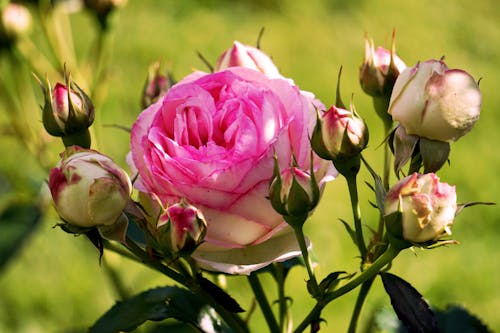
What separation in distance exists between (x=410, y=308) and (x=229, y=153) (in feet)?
0.45

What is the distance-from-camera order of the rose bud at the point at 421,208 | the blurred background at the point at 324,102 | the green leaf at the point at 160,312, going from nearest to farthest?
the rose bud at the point at 421,208 → the green leaf at the point at 160,312 → the blurred background at the point at 324,102

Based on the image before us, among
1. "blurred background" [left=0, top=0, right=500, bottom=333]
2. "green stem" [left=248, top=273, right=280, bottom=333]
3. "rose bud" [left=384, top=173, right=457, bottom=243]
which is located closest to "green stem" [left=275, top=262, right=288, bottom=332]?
"green stem" [left=248, top=273, right=280, bottom=333]

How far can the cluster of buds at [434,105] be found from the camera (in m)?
0.46

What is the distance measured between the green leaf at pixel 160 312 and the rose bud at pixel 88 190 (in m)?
0.11

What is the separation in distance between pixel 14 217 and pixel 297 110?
62 centimetres

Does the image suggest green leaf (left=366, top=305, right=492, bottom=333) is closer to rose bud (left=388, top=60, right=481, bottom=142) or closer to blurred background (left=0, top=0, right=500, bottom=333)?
rose bud (left=388, top=60, right=481, bottom=142)

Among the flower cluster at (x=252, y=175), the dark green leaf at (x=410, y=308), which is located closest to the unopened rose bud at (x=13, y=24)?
the flower cluster at (x=252, y=175)

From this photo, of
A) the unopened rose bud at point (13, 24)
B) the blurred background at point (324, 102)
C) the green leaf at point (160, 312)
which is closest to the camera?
the green leaf at point (160, 312)

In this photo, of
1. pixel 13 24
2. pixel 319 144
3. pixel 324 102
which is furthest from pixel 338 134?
pixel 324 102

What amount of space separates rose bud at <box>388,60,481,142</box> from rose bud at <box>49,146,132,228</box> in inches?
6.6

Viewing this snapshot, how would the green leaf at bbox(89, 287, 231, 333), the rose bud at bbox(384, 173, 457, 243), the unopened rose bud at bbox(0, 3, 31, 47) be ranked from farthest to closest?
1. the unopened rose bud at bbox(0, 3, 31, 47)
2. the green leaf at bbox(89, 287, 231, 333)
3. the rose bud at bbox(384, 173, 457, 243)

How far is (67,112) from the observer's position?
534 millimetres

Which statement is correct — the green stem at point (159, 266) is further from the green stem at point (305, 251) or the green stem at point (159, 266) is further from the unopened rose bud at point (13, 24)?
the unopened rose bud at point (13, 24)

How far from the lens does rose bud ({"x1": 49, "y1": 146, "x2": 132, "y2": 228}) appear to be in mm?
441
